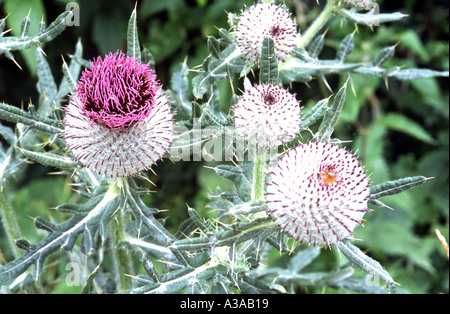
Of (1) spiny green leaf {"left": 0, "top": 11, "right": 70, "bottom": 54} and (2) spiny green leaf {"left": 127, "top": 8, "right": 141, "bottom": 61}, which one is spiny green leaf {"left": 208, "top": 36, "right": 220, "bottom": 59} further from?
(1) spiny green leaf {"left": 0, "top": 11, "right": 70, "bottom": 54}

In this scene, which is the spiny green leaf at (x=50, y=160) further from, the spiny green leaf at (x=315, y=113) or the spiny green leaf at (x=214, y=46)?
the spiny green leaf at (x=315, y=113)

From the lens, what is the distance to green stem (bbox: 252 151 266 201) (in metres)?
2.05

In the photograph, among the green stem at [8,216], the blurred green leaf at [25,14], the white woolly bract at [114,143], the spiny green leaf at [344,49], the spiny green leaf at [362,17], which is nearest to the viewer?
the white woolly bract at [114,143]

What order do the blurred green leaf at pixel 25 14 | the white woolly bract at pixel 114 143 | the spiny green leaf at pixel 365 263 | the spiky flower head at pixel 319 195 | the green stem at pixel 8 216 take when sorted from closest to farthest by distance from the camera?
the spiky flower head at pixel 319 195, the spiny green leaf at pixel 365 263, the white woolly bract at pixel 114 143, the green stem at pixel 8 216, the blurred green leaf at pixel 25 14

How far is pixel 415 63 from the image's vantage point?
485 centimetres

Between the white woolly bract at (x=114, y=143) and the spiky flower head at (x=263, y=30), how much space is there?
1.45 feet

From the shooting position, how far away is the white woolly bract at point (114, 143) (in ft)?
6.64

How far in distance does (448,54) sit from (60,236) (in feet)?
11.9

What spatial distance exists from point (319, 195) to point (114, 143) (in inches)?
31.7

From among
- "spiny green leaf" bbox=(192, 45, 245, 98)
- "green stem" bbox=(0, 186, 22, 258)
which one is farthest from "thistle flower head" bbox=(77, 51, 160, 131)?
"green stem" bbox=(0, 186, 22, 258)

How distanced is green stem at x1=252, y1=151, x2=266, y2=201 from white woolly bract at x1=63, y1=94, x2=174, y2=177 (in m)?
0.36

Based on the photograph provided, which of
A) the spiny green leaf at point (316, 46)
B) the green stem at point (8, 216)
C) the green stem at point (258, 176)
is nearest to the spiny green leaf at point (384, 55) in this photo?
the spiny green leaf at point (316, 46)
